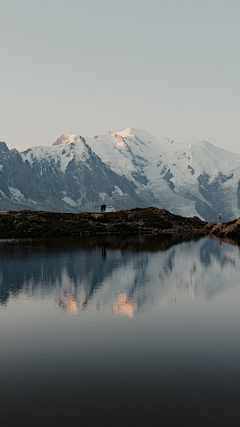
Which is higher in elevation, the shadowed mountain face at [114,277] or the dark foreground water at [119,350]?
the shadowed mountain face at [114,277]

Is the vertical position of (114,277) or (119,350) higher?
(114,277)

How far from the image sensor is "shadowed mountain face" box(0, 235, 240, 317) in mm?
68125

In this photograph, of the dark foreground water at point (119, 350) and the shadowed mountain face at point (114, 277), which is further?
the shadowed mountain face at point (114, 277)

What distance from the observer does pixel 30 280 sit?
284 feet

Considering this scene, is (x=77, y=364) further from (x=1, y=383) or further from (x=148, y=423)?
(x=148, y=423)

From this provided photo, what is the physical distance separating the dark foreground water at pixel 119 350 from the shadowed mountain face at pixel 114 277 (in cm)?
35

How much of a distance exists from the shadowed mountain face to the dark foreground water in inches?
13.8

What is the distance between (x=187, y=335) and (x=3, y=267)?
2627 inches

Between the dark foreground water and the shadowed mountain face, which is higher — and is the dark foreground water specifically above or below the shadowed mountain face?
below

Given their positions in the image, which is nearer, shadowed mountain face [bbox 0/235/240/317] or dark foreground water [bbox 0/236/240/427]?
dark foreground water [bbox 0/236/240/427]

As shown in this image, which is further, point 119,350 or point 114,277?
point 114,277

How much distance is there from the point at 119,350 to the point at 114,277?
4767 cm

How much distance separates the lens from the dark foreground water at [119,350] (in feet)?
98.8

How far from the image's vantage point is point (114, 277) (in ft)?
298
